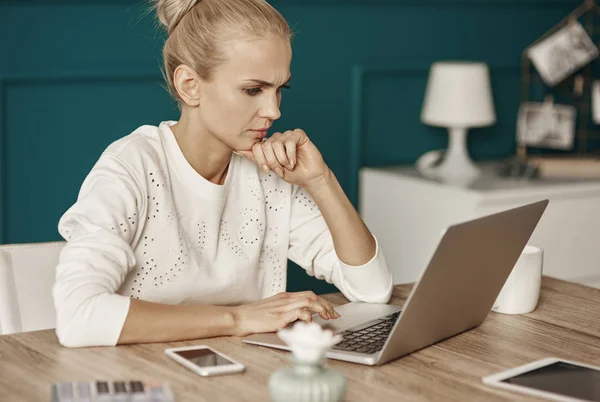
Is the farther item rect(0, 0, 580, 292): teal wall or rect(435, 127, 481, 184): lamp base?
rect(435, 127, 481, 184): lamp base

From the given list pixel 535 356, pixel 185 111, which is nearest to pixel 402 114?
pixel 185 111

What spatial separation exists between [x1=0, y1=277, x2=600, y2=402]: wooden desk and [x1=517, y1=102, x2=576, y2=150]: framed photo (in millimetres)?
2188

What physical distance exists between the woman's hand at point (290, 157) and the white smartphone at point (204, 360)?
51 centimetres

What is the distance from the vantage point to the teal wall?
108 inches

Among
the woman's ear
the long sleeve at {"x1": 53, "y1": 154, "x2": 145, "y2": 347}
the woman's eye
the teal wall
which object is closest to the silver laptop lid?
the long sleeve at {"x1": 53, "y1": 154, "x2": 145, "y2": 347}

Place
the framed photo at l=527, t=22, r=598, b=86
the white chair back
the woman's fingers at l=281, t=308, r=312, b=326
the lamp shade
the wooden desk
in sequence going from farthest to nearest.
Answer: the framed photo at l=527, t=22, r=598, b=86, the lamp shade, the white chair back, the woman's fingers at l=281, t=308, r=312, b=326, the wooden desk

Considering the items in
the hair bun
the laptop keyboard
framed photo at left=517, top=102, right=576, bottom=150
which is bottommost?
the laptop keyboard

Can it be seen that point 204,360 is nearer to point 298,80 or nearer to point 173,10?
point 173,10

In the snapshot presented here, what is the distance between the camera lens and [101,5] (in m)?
2.80

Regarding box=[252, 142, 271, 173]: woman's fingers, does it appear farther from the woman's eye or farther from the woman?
the woman's eye

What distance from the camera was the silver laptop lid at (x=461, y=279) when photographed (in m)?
1.29

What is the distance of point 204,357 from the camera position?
1.31 m

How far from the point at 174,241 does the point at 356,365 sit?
1.86ft

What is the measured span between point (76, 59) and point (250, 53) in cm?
124
